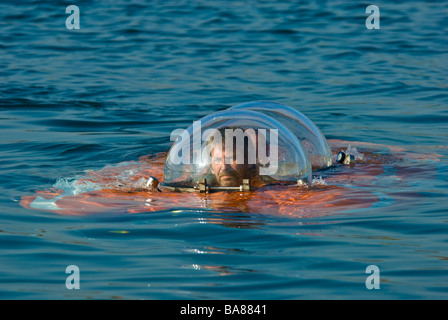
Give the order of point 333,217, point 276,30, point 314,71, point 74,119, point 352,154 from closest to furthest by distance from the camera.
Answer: point 333,217 < point 352,154 < point 74,119 < point 314,71 < point 276,30

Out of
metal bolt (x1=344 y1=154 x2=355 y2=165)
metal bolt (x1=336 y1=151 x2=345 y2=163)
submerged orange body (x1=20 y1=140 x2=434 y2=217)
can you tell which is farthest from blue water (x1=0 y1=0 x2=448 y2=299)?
metal bolt (x1=336 y1=151 x2=345 y2=163)

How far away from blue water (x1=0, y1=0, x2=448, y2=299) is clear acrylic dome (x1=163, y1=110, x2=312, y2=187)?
25.0 inches

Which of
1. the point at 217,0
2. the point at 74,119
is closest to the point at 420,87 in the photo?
the point at 74,119

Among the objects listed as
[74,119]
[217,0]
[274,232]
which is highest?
[217,0]

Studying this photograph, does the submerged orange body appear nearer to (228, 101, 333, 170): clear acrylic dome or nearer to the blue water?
the blue water

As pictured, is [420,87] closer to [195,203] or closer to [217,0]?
[195,203]

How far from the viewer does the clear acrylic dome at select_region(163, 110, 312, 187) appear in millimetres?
6711

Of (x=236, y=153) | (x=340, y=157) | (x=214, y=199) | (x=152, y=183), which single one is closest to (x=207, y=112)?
(x=340, y=157)

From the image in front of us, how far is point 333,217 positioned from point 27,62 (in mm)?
10860

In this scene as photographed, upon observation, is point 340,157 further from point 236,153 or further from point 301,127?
point 236,153

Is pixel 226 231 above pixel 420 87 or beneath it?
beneath

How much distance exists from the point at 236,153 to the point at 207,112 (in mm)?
4979

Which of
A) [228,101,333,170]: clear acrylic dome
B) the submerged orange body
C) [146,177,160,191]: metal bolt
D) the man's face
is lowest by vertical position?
the submerged orange body

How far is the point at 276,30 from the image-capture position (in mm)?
18172
